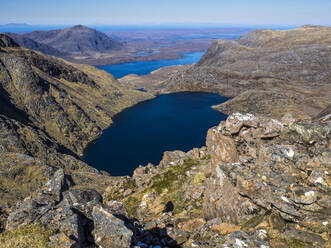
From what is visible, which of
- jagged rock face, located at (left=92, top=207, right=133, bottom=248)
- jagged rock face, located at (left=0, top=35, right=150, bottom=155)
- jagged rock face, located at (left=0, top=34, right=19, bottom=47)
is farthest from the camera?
jagged rock face, located at (left=0, top=34, right=19, bottom=47)

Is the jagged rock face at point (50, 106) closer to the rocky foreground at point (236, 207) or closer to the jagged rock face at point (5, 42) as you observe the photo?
the jagged rock face at point (5, 42)

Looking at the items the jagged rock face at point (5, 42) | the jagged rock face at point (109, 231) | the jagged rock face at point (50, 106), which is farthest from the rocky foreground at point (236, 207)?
the jagged rock face at point (5, 42)

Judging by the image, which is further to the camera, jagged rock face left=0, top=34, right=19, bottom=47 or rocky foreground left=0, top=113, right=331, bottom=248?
jagged rock face left=0, top=34, right=19, bottom=47

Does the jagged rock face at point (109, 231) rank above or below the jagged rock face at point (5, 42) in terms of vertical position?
below

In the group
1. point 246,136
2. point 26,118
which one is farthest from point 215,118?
point 246,136

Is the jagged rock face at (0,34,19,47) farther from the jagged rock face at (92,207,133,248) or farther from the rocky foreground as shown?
the jagged rock face at (92,207,133,248)

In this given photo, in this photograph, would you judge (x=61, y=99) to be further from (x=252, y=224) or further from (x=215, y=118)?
(x=252, y=224)

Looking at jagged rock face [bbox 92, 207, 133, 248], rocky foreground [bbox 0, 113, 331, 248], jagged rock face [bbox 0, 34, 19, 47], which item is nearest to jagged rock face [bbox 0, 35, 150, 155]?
jagged rock face [bbox 0, 34, 19, 47]

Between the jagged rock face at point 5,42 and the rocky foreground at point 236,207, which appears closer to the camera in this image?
the rocky foreground at point 236,207

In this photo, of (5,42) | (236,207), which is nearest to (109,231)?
(236,207)
